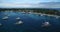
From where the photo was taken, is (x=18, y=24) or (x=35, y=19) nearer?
(x=18, y=24)

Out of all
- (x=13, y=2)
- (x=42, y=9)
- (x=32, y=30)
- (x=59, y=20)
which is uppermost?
(x=13, y=2)

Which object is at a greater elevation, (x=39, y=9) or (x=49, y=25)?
(x=39, y=9)

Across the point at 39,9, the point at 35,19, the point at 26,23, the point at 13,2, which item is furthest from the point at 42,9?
the point at 13,2

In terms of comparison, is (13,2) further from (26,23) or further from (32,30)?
(32,30)

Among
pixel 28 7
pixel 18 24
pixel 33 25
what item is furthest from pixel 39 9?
pixel 18 24

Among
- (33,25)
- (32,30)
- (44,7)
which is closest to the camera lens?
(32,30)

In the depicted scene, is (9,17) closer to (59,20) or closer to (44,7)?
(44,7)

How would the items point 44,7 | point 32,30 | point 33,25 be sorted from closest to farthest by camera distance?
point 32,30 < point 33,25 < point 44,7
